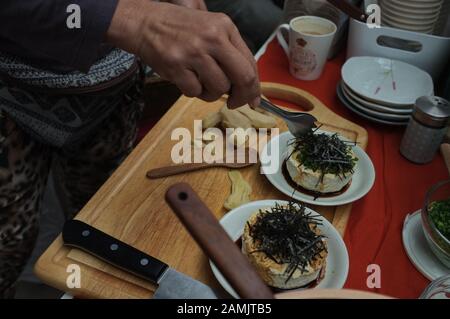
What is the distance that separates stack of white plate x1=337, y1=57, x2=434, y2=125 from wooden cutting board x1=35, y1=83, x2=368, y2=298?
65mm

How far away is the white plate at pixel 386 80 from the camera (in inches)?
42.6

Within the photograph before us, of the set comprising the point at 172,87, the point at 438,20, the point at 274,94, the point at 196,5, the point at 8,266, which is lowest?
the point at 8,266

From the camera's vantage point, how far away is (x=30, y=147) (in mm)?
948

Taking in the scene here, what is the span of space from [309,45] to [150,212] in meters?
0.62

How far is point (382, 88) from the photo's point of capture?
111 cm

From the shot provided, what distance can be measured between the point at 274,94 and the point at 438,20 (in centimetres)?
48

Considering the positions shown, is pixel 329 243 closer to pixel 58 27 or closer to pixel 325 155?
pixel 325 155

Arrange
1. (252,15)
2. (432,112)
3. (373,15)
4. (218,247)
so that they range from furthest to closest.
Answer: (252,15) → (373,15) → (432,112) → (218,247)

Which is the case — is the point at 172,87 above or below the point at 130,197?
below

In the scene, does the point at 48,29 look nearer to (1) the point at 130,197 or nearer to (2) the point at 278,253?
(1) the point at 130,197

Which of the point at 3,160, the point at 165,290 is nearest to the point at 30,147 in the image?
the point at 3,160

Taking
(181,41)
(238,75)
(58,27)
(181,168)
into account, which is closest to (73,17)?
(58,27)

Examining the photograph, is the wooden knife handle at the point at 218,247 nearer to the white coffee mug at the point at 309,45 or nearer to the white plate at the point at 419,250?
the white plate at the point at 419,250

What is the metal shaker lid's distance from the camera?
2.98 feet
